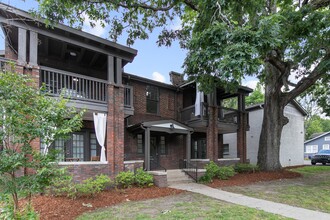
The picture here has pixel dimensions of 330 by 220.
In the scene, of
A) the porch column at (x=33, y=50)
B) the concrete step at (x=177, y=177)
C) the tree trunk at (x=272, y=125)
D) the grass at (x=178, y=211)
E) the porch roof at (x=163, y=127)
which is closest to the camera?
the grass at (x=178, y=211)

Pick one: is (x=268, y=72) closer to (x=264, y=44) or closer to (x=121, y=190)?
(x=264, y=44)

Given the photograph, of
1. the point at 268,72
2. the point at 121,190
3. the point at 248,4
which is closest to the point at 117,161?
the point at 121,190

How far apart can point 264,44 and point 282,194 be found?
224 inches

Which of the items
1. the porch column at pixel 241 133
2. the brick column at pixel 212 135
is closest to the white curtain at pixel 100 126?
the brick column at pixel 212 135

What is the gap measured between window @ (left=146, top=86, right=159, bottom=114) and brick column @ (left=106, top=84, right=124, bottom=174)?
3868 mm

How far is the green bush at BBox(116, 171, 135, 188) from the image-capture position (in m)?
9.93

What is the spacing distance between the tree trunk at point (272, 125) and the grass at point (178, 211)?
8.84m

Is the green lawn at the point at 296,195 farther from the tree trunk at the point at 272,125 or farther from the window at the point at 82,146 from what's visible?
the window at the point at 82,146

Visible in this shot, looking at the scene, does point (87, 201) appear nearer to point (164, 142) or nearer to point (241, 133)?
point (164, 142)

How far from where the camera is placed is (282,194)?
9156 mm

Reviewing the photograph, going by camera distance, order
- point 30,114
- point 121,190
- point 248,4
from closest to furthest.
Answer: point 30,114 → point 248,4 → point 121,190

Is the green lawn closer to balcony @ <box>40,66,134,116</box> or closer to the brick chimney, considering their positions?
balcony @ <box>40,66,134,116</box>

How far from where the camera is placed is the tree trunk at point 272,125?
1545 cm

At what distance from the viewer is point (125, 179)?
9.94m
